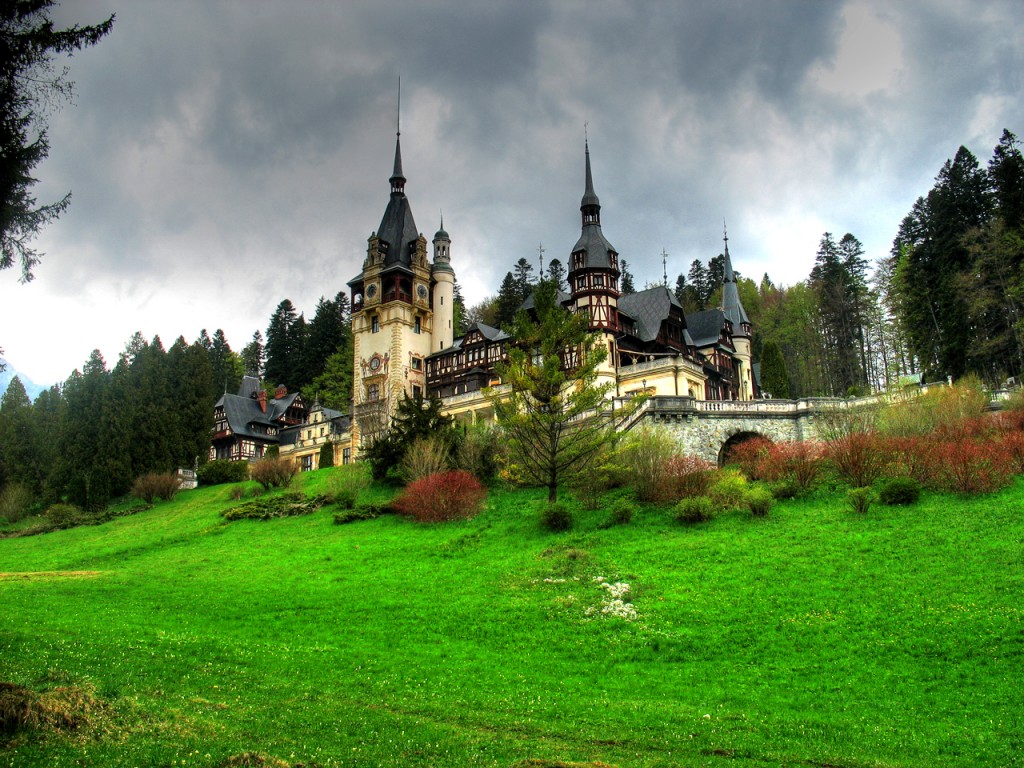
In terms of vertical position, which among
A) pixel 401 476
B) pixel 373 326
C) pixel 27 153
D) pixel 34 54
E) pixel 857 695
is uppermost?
pixel 373 326

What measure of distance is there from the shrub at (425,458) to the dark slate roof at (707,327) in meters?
27.6

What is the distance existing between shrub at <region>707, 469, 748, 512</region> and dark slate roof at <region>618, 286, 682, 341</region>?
2625cm

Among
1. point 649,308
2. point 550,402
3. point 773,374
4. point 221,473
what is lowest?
point 221,473

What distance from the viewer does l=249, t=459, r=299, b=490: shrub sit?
48.7 meters

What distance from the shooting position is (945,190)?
175 feet

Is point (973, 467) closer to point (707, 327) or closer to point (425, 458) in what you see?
point (425, 458)

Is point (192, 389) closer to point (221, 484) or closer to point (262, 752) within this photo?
point (221, 484)

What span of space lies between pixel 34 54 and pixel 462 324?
7956 centimetres

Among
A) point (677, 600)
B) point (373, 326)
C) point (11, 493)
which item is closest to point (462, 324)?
point (373, 326)

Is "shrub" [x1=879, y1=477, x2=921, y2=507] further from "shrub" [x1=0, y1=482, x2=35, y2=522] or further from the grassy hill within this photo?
"shrub" [x1=0, y1=482, x2=35, y2=522]

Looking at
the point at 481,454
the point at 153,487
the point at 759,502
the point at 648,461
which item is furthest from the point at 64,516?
the point at 759,502

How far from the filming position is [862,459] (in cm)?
3086

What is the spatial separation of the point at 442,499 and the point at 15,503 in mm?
33181

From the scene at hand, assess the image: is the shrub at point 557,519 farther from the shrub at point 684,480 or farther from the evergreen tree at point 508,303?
the evergreen tree at point 508,303
